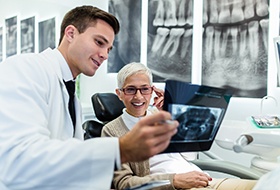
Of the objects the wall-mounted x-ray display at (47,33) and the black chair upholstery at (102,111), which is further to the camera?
the wall-mounted x-ray display at (47,33)

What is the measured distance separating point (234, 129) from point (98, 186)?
904mm

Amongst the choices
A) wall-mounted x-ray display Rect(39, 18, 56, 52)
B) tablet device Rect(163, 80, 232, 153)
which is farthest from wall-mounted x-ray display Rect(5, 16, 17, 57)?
tablet device Rect(163, 80, 232, 153)

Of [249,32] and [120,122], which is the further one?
[249,32]

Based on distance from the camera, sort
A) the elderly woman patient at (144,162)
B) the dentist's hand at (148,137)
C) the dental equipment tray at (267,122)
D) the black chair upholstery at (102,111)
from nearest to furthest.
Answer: the dentist's hand at (148,137) → the elderly woman patient at (144,162) → the dental equipment tray at (267,122) → the black chair upholstery at (102,111)

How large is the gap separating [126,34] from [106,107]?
137 cm

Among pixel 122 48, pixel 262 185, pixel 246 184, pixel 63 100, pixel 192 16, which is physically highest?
pixel 192 16

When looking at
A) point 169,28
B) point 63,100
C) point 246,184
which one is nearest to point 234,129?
point 246,184

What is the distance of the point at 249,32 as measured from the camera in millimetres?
2492

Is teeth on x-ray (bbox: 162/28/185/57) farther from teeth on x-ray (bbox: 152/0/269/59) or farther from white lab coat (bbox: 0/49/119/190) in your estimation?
white lab coat (bbox: 0/49/119/190)

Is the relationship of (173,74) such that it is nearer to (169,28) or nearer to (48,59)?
(169,28)

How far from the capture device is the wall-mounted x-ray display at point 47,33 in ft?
11.7

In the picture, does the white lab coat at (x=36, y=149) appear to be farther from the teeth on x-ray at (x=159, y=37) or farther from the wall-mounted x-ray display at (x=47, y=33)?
the wall-mounted x-ray display at (x=47, y=33)

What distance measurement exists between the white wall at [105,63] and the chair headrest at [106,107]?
90 cm

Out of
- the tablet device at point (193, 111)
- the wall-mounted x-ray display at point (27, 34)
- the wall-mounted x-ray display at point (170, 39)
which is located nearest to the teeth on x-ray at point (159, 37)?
the wall-mounted x-ray display at point (170, 39)
